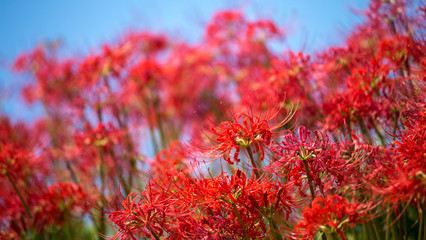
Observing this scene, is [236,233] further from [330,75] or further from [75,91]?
[75,91]

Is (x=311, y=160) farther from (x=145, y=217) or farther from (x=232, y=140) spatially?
(x=145, y=217)

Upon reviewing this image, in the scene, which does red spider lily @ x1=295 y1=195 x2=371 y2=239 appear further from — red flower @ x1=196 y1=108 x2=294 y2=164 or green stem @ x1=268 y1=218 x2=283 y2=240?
red flower @ x1=196 y1=108 x2=294 y2=164

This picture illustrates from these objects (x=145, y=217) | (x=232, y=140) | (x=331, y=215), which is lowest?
(x=331, y=215)

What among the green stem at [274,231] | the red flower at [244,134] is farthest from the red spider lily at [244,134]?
the green stem at [274,231]

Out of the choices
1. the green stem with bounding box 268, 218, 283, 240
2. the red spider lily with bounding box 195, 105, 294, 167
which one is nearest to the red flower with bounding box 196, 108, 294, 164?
the red spider lily with bounding box 195, 105, 294, 167

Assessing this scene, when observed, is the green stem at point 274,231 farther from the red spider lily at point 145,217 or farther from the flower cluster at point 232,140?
the red spider lily at point 145,217

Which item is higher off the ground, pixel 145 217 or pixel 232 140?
pixel 232 140

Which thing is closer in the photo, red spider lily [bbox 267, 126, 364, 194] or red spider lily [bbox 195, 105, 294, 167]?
red spider lily [bbox 267, 126, 364, 194]

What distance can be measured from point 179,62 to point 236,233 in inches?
88.1

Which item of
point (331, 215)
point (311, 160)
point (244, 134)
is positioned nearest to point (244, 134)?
point (244, 134)

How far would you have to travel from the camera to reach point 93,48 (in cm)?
250

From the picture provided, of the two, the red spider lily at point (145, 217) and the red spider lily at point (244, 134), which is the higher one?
the red spider lily at point (244, 134)

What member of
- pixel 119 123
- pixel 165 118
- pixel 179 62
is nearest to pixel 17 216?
pixel 119 123

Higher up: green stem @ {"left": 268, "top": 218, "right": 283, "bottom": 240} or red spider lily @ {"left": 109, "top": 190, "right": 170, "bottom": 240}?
red spider lily @ {"left": 109, "top": 190, "right": 170, "bottom": 240}
